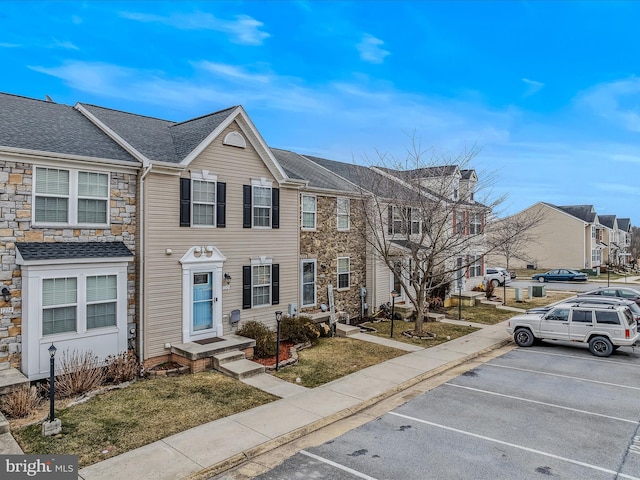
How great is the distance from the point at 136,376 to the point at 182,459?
5.37 meters

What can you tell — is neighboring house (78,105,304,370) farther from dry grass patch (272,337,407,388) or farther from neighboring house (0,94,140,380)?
dry grass patch (272,337,407,388)

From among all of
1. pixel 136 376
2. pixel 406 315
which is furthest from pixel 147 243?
pixel 406 315

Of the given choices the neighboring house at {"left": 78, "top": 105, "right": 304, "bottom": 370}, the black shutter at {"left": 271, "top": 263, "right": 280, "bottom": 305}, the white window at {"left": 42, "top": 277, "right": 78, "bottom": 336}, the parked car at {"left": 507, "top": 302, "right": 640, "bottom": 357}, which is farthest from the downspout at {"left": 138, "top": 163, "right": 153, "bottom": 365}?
the parked car at {"left": 507, "top": 302, "right": 640, "bottom": 357}

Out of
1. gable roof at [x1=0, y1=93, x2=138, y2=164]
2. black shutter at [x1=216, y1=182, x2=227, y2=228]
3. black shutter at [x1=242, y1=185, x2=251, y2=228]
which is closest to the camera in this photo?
gable roof at [x1=0, y1=93, x2=138, y2=164]

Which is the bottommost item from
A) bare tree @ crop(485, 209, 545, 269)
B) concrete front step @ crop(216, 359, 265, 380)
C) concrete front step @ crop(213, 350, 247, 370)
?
concrete front step @ crop(216, 359, 265, 380)

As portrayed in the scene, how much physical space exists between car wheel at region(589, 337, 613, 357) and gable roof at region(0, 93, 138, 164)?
17.0 metres

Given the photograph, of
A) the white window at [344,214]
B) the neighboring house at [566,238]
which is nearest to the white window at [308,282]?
the white window at [344,214]

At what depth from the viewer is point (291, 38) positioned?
18.9 meters

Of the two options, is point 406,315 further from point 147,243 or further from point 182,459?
point 182,459

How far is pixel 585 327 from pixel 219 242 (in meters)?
13.8

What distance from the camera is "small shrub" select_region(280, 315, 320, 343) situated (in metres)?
15.4

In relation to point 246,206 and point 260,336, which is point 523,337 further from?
point 246,206

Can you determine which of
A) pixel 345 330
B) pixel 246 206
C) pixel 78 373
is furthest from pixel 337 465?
pixel 345 330

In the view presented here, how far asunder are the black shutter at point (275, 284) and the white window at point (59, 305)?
6.79m
